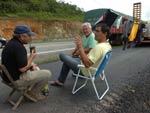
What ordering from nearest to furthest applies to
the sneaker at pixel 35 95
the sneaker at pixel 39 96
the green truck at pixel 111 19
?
the sneaker at pixel 35 95 < the sneaker at pixel 39 96 < the green truck at pixel 111 19

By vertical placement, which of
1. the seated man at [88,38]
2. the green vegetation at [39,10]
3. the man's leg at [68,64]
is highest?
the seated man at [88,38]

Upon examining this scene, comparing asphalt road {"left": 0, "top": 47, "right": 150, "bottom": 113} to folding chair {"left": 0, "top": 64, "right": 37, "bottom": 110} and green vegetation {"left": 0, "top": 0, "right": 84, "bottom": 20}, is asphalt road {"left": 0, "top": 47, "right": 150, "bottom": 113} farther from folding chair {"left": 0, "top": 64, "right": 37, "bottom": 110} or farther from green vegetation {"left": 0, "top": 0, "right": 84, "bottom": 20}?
green vegetation {"left": 0, "top": 0, "right": 84, "bottom": 20}

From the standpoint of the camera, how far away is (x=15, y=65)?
6.62 m

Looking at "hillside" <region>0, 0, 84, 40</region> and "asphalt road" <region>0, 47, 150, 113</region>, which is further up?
"asphalt road" <region>0, 47, 150, 113</region>

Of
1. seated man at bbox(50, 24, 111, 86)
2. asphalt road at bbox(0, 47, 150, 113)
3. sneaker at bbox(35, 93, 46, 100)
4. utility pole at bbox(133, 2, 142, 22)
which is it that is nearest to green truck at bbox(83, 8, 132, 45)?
utility pole at bbox(133, 2, 142, 22)

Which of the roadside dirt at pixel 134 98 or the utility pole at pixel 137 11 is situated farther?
the utility pole at pixel 137 11

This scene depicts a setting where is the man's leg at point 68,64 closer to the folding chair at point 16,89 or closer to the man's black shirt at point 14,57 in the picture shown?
the folding chair at point 16,89

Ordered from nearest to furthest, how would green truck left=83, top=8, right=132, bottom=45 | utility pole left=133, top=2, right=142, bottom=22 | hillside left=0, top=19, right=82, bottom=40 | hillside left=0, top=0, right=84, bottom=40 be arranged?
utility pole left=133, top=2, right=142, bottom=22 → green truck left=83, top=8, right=132, bottom=45 → hillside left=0, top=19, right=82, bottom=40 → hillside left=0, top=0, right=84, bottom=40

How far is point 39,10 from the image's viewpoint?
55344mm

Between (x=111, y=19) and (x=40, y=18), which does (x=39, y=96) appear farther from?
(x=40, y=18)

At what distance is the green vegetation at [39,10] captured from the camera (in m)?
49.6

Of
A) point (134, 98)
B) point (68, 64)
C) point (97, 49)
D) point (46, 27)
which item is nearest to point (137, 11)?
point (134, 98)

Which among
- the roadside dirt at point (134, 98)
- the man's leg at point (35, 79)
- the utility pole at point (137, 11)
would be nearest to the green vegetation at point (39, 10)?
the utility pole at point (137, 11)

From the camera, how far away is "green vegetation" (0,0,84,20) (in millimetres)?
49594
